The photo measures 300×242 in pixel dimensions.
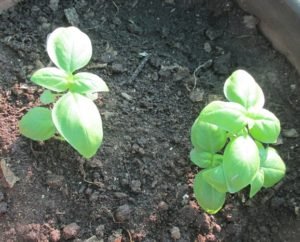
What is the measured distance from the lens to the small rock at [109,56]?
1494mm

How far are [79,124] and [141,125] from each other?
0.99 feet

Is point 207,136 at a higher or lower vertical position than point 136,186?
higher

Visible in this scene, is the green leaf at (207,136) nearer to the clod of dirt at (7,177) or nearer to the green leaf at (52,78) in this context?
the green leaf at (52,78)

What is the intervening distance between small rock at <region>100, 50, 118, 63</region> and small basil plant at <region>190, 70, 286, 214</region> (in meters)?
0.37

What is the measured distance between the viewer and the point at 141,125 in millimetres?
1418

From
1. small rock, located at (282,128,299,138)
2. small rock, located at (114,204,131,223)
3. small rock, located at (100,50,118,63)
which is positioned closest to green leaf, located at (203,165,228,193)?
small rock, located at (114,204,131,223)

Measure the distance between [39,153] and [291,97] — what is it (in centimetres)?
68

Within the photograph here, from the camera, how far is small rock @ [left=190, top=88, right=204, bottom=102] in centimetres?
147

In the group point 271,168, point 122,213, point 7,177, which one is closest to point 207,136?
point 271,168

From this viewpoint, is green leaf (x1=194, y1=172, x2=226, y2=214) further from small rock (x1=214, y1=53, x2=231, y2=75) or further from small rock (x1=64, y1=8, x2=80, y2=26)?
small rock (x1=64, y1=8, x2=80, y2=26)

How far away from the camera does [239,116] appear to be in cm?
117

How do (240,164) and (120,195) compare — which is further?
(120,195)

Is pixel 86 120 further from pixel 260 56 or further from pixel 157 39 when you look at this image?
pixel 260 56

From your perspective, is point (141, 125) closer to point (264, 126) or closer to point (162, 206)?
point (162, 206)
